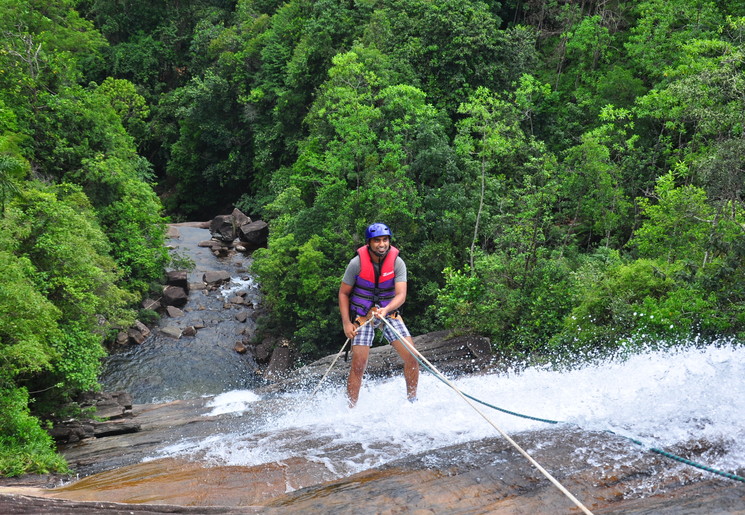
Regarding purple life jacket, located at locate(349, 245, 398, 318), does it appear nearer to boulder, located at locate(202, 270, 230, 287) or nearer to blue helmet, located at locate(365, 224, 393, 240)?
blue helmet, located at locate(365, 224, 393, 240)

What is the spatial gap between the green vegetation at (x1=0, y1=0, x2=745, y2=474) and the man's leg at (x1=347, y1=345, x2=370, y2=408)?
432 centimetres

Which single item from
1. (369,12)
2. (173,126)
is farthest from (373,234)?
(173,126)

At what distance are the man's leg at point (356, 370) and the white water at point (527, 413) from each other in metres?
0.20

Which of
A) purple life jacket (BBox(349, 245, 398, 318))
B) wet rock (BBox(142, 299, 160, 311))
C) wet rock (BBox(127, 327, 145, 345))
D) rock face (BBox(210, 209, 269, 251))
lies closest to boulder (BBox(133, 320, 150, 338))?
wet rock (BBox(127, 327, 145, 345))

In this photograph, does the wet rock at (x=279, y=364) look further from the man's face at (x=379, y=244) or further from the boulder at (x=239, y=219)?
the man's face at (x=379, y=244)

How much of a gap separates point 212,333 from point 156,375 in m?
3.94

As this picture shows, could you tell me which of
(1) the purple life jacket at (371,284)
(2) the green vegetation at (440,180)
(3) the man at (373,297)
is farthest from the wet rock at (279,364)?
(1) the purple life jacket at (371,284)

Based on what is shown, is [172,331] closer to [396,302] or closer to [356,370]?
[356,370]

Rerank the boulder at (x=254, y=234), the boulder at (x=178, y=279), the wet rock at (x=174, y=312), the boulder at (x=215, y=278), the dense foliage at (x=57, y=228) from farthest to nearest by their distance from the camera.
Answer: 1. the boulder at (x=254, y=234)
2. the boulder at (x=215, y=278)
3. the boulder at (x=178, y=279)
4. the wet rock at (x=174, y=312)
5. the dense foliage at (x=57, y=228)

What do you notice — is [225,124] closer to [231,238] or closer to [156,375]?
[231,238]

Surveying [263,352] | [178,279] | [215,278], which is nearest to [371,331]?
[263,352]

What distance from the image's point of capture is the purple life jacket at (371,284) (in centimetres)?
720

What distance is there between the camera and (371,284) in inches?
287

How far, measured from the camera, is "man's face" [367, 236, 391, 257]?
6836 millimetres
